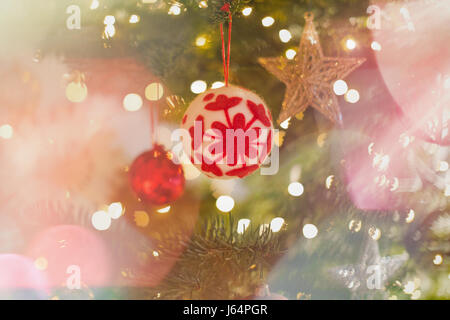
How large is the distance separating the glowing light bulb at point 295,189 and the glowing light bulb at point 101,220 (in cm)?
38

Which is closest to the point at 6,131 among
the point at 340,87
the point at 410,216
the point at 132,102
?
the point at 132,102

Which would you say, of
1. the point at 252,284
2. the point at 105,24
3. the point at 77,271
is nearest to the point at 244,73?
the point at 105,24

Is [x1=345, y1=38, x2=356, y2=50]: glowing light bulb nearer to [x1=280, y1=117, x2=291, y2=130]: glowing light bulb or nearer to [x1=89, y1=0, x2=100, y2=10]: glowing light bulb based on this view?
[x1=280, y1=117, x2=291, y2=130]: glowing light bulb

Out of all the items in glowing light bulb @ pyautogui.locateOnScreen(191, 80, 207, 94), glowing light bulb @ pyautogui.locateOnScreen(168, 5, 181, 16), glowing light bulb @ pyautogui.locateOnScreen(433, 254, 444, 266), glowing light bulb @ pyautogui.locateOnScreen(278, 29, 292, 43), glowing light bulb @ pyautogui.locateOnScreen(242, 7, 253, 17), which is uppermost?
glowing light bulb @ pyautogui.locateOnScreen(242, 7, 253, 17)

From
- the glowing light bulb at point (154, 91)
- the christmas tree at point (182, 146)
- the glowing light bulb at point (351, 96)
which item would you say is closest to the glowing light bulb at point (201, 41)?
the christmas tree at point (182, 146)

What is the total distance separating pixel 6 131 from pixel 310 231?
26.4 inches

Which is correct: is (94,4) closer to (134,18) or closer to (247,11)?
(134,18)

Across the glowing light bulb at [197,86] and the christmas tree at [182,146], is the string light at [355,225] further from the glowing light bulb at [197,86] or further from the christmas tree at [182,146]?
the glowing light bulb at [197,86]

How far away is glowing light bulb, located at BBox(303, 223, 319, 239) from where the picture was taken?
825 millimetres

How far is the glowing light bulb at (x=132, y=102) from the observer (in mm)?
805

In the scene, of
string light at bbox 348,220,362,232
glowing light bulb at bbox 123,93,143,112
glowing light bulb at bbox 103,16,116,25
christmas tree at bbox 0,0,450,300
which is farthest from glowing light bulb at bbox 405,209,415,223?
glowing light bulb at bbox 103,16,116,25

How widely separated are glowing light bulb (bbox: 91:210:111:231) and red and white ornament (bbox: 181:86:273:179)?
0.28 m

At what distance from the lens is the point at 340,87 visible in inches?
33.2

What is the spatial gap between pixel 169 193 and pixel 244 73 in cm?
30
